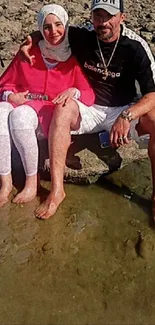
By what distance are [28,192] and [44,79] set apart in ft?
2.68

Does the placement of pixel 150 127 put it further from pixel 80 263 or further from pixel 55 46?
pixel 80 263

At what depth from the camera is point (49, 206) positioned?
3.63 m

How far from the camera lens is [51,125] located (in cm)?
361

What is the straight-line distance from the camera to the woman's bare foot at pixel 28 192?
3.75 m

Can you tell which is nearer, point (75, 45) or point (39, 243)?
point (39, 243)

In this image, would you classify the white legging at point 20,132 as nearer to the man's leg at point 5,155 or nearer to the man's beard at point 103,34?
the man's leg at point 5,155

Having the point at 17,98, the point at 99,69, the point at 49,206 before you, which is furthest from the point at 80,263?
the point at 99,69

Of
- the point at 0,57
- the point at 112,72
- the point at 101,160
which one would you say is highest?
the point at 112,72

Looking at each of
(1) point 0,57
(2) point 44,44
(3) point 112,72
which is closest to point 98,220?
(3) point 112,72

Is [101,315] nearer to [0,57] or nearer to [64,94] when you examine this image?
[64,94]

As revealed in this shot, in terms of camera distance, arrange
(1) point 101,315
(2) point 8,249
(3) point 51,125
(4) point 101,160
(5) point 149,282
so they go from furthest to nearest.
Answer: (4) point 101,160 → (3) point 51,125 → (2) point 8,249 → (5) point 149,282 → (1) point 101,315

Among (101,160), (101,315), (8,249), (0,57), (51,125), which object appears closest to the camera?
(101,315)

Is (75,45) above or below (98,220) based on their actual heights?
above

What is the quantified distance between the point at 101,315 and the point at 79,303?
149 mm
